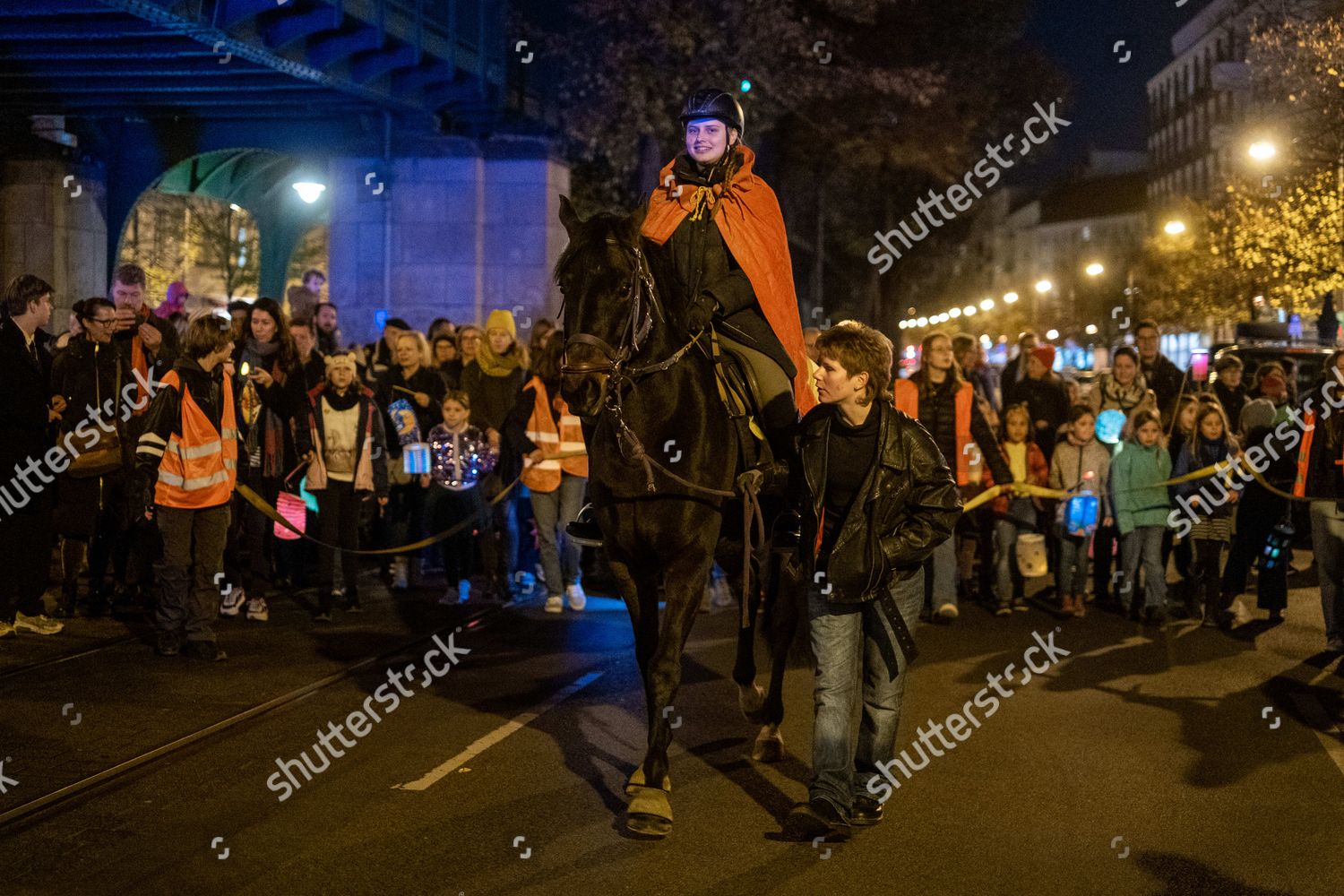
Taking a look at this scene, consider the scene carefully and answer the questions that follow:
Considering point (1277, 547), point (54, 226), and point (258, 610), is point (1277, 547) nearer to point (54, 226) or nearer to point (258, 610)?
point (258, 610)

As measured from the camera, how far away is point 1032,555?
1256cm

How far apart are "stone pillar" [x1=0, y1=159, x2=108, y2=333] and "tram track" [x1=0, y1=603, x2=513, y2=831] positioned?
40.5 ft

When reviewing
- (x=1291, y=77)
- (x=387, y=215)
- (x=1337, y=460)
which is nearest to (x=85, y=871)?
(x=1337, y=460)

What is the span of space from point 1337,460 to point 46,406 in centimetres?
870

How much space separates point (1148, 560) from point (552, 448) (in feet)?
16.0

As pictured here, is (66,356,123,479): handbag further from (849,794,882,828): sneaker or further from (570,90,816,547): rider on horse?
(849,794,882,828): sneaker

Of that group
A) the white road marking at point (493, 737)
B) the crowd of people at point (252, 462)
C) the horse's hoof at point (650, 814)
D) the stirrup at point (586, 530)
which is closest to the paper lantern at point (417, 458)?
the crowd of people at point (252, 462)

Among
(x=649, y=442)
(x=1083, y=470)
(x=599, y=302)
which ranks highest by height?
(x=599, y=302)

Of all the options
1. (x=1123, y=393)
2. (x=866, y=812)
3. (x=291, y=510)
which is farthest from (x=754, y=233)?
(x=1123, y=393)

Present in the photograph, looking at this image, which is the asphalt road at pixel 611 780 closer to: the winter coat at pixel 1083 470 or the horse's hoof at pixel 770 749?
the horse's hoof at pixel 770 749

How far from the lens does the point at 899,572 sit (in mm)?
6461

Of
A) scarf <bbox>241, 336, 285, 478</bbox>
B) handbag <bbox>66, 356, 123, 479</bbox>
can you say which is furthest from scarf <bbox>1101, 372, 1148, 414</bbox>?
handbag <bbox>66, 356, 123, 479</bbox>

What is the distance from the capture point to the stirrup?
763cm

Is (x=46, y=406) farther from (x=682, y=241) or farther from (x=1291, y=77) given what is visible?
(x=1291, y=77)
